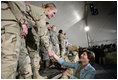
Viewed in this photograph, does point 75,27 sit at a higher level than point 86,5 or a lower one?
lower

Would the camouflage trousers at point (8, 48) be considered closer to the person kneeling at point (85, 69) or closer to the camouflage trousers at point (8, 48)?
the camouflage trousers at point (8, 48)

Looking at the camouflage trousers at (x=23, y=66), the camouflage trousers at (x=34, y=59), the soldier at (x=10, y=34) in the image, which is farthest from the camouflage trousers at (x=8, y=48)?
the camouflage trousers at (x=34, y=59)

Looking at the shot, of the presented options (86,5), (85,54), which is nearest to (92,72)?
(85,54)

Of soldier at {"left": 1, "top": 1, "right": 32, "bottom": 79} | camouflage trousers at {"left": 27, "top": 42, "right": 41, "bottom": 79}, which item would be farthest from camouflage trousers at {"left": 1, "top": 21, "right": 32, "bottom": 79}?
camouflage trousers at {"left": 27, "top": 42, "right": 41, "bottom": 79}

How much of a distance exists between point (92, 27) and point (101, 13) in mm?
1352

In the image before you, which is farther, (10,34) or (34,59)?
(34,59)

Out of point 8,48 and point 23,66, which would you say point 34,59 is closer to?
point 23,66

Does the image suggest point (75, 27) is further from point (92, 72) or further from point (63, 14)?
point (92, 72)

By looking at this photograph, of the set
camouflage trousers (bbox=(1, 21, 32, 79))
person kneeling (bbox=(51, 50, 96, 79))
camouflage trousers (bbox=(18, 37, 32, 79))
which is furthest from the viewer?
person kneeling (bbox=(51, 50, 96, 79))

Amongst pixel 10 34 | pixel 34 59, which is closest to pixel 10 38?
pixel 10 34

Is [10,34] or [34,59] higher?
[10,34]

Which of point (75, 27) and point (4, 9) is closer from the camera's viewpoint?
point (4, 9)

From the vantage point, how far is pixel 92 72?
1629 mm

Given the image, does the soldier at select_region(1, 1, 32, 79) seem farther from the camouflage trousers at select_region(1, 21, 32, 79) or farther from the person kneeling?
the person kneeling
